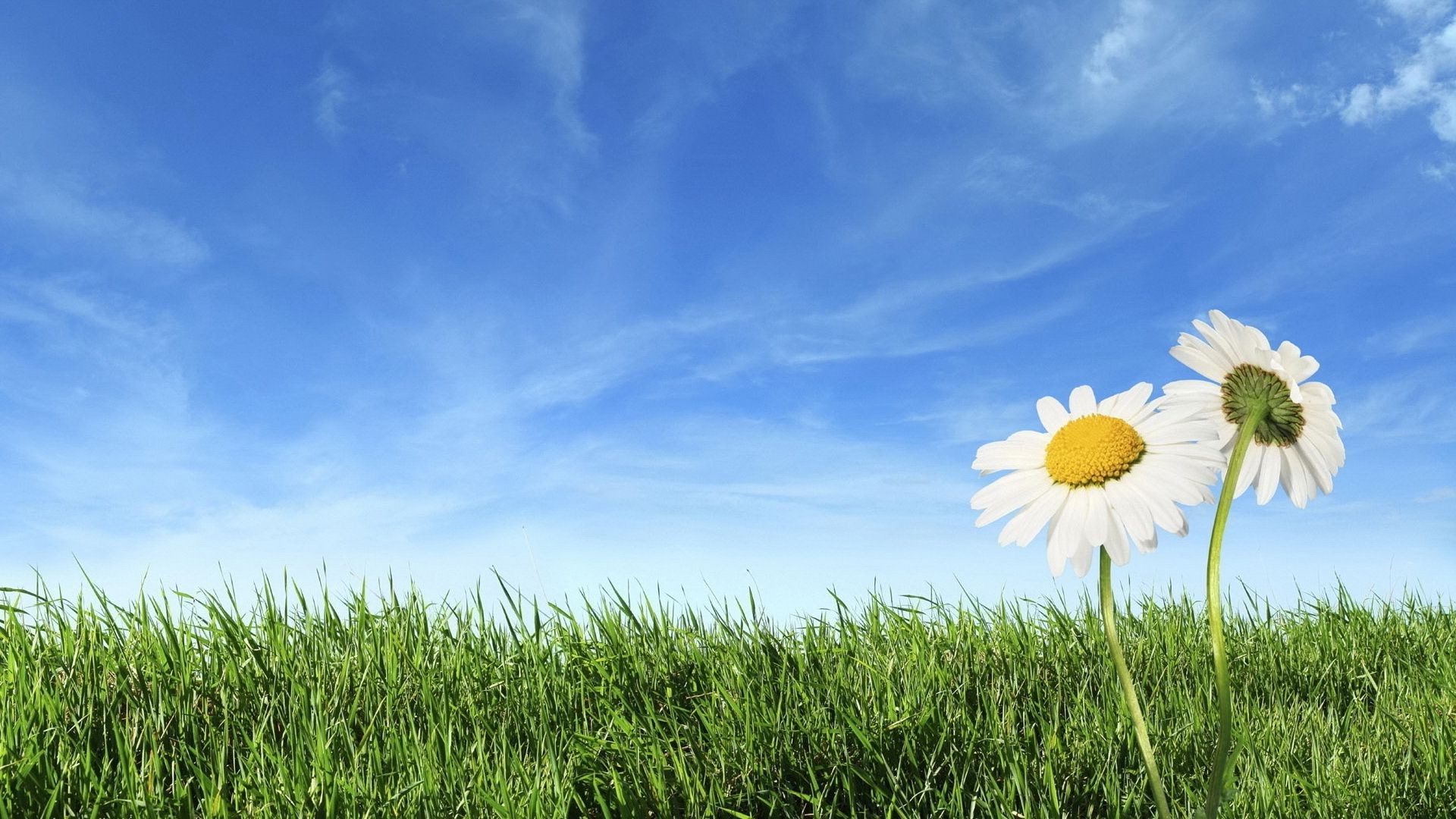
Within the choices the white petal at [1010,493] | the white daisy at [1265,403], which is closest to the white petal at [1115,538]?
the white petal at [1010,493]

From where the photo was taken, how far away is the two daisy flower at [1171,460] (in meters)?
1.78

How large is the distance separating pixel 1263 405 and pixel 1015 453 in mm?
461

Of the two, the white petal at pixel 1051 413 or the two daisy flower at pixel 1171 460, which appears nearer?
the two daisy flower at pixel 1171 460

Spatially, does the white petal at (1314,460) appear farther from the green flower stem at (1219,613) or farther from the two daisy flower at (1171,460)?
the green flower stem at (1219,613)

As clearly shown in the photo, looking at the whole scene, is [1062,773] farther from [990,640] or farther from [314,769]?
[314,769]

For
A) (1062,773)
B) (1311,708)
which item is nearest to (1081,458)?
(1062,773)

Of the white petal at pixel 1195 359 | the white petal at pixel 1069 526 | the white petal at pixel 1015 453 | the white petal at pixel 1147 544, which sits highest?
the white petal at pixel 1195 359

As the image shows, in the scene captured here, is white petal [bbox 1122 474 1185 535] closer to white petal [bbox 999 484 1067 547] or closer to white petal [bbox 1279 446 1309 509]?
white petal [bbox 999 484 1067 547]

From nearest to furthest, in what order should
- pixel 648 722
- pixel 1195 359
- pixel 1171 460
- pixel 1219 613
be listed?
pixel 1219 613, pixel 1171 460, pixel 1195 359, pixel 648 722

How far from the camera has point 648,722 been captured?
11.0 ft

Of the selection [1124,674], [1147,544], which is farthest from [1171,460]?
[1124,674]

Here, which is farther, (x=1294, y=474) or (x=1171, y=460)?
(x=1294, y=474)

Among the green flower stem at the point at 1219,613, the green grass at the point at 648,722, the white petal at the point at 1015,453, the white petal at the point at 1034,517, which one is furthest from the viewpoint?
the green grass at the point at 648,722

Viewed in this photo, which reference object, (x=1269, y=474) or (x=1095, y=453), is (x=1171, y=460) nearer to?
(x=1095, y=453)
